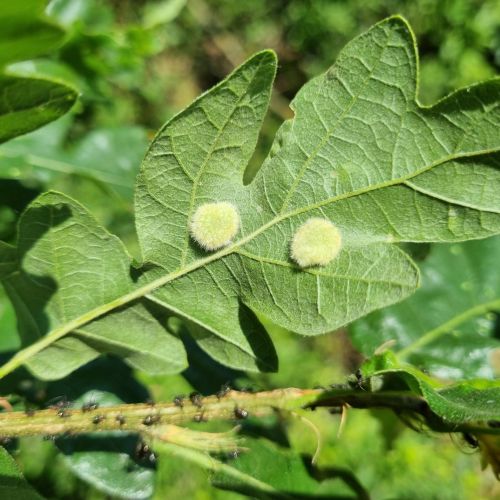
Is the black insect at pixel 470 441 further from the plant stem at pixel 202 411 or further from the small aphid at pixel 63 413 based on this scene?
the small aphid at pixel 63 413

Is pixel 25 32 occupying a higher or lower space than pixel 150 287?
higher

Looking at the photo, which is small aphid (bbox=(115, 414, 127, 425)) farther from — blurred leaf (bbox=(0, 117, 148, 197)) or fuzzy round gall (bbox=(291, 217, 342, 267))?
blurred leaf (bbox=(0, 117, 148, 197))

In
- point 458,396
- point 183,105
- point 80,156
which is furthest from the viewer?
point 183,105

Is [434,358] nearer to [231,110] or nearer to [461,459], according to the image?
[231,110]

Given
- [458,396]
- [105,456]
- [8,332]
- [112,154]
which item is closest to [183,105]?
[112,154]

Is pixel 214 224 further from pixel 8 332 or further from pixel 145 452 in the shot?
pixel 8 332

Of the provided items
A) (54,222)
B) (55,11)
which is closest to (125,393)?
(54,222)
